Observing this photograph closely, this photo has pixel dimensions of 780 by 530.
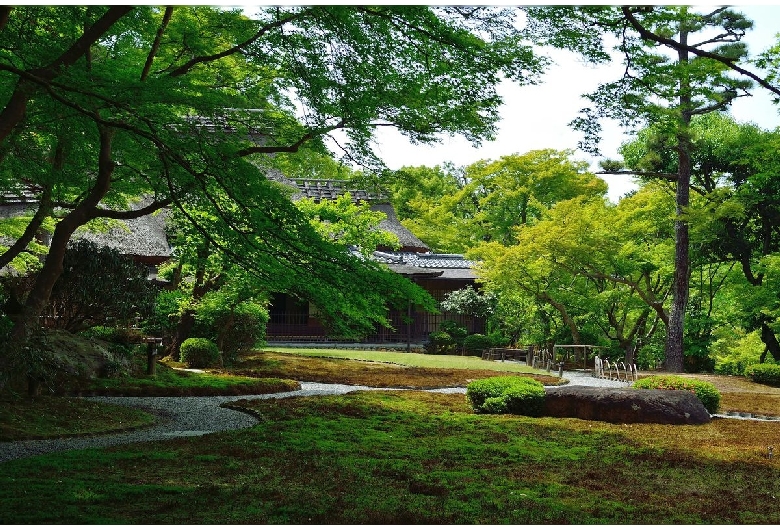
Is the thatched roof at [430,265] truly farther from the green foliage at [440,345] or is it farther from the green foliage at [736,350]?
the green foliage at [736,350]

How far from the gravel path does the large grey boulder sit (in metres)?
4.50

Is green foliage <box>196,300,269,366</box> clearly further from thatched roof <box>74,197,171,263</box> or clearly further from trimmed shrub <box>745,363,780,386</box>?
trimmed shrub <box>745,363,780,386</box>

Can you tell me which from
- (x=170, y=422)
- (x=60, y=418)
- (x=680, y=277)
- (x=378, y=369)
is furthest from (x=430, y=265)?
(x=60, y=418)

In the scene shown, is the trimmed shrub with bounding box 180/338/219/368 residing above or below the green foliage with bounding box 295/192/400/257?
below

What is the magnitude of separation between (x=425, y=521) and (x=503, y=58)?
18.0 feet

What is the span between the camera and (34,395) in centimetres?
978

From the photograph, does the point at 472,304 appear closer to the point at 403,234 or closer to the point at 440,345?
the point at 440,345

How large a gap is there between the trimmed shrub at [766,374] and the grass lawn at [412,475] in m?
8.90

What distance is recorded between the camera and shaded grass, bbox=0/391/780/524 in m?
5.02

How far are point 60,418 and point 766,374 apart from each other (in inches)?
673

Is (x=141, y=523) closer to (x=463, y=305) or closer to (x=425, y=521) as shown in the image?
(x=425, y=521)

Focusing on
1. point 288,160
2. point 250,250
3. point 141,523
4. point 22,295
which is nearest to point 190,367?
point 22,295

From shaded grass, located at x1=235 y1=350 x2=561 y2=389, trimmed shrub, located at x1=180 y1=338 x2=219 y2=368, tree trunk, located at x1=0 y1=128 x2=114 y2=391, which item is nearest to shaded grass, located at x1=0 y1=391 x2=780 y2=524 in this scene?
tree trunk, located at x1=0 y1=128 x2=114 y2=391

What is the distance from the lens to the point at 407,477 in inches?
248
